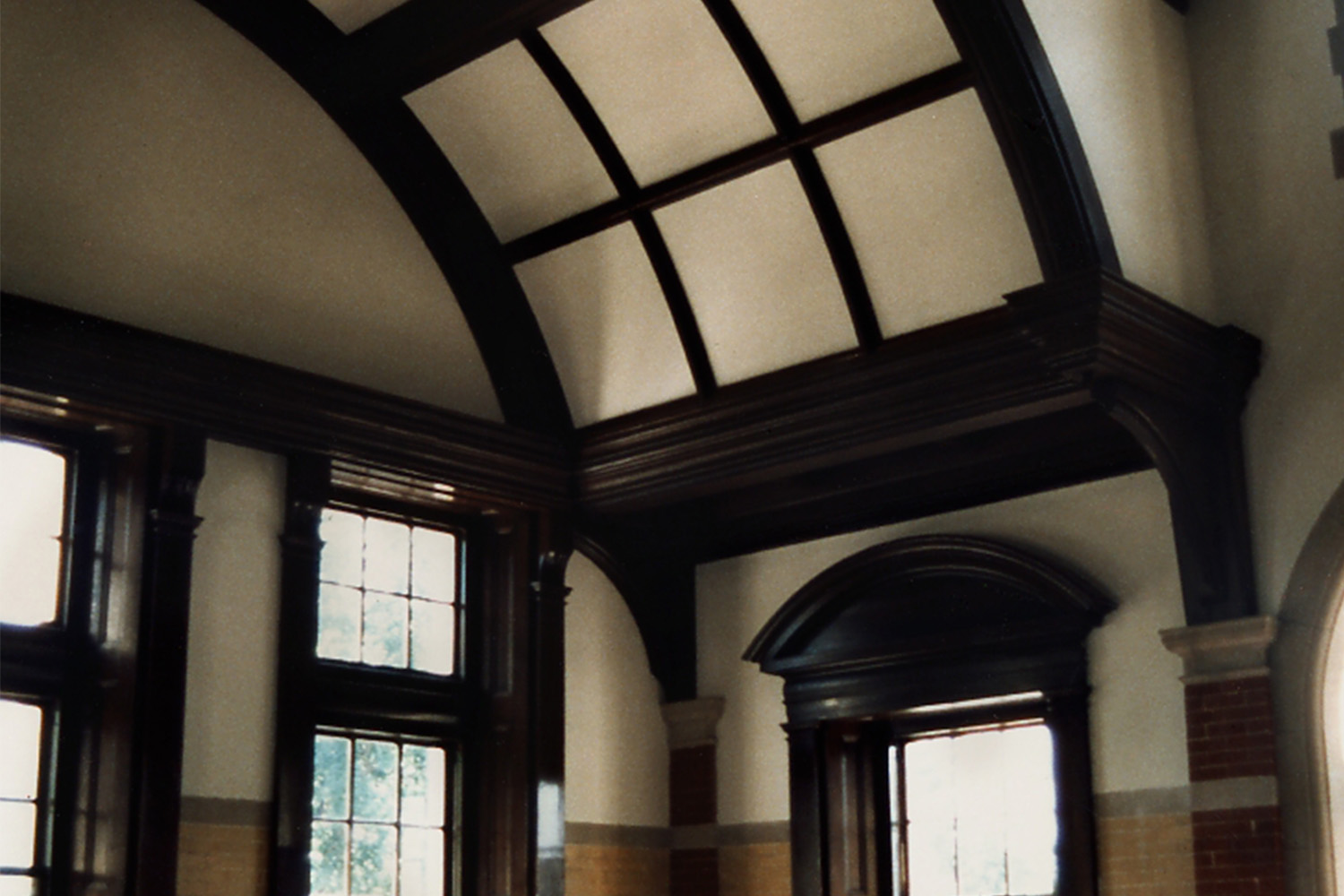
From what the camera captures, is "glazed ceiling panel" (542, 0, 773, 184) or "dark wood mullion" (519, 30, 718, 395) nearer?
"glazed ceiling panel" (542, 0, 773, 184)

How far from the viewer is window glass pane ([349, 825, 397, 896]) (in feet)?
24.1

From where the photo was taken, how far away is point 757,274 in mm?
7602

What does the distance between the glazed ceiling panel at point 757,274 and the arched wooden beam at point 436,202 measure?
89cm

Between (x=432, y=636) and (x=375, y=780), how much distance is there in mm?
719

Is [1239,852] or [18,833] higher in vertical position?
[18,833]

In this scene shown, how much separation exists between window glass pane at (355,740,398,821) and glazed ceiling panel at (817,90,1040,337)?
2846 millimetres

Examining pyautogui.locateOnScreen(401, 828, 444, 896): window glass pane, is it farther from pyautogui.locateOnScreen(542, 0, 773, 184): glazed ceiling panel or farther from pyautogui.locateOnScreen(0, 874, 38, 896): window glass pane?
pyautogui.locateOnScreen(542, 0, 773, 184): glazed ceiling panel

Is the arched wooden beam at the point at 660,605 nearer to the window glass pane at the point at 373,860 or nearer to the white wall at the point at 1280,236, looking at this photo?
the window glass pane at the point at 373,860

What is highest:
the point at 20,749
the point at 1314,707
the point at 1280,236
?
the point at 1280,236

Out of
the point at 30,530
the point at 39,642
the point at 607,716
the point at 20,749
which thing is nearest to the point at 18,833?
the point at 20,749

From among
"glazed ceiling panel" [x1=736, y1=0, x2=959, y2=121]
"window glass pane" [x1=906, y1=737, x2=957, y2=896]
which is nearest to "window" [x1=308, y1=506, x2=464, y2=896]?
"window glass pane" [x1=906, y1=737, x2=957, y2=896]

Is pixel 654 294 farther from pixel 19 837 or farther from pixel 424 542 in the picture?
pixel 19 837

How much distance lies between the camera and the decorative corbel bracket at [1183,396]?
250 inches

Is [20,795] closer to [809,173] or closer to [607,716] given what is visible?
[607,716]
